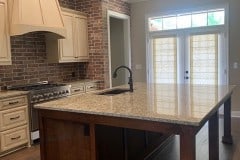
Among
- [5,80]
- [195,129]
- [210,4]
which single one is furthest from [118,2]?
[195,129]

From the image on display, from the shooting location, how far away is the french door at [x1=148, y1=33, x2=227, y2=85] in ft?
18.4

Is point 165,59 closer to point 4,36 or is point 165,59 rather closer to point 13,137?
point 4,36

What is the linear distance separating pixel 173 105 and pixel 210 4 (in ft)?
13.0

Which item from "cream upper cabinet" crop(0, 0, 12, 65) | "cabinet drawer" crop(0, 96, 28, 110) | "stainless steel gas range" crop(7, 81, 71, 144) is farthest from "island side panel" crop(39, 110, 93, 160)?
"cream upper cabinet" crop(0, 0, 12, 65)

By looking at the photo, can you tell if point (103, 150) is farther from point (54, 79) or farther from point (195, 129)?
point (54, 79)

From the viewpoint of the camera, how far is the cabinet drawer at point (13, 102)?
3545mm

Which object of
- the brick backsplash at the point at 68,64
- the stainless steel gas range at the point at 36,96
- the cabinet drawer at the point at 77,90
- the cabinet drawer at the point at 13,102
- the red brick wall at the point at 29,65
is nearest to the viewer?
the cabinet drawer at the point at 13,102

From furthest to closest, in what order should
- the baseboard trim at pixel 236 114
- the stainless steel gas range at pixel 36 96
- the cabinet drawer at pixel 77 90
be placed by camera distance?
the baseboard trim at pixel 236 114, the cabinet drawer at pixel 77 90, the stainless steel gas range at pixel 36 96

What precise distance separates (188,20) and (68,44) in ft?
9.01

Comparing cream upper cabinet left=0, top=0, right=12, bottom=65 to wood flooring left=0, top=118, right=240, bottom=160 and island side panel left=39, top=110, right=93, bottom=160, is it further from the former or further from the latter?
island side panel left=39, top=110, right=93, bottom=160

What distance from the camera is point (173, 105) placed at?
2.39 m

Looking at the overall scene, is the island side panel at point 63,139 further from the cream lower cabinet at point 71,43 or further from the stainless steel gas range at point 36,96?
the cream lower cabinet at point 71,43

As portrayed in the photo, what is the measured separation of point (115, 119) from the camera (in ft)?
7.04

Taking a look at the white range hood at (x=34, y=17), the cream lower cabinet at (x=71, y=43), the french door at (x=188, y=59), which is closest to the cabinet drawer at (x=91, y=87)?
the cream lower cabinet at (x=71, y=43)
